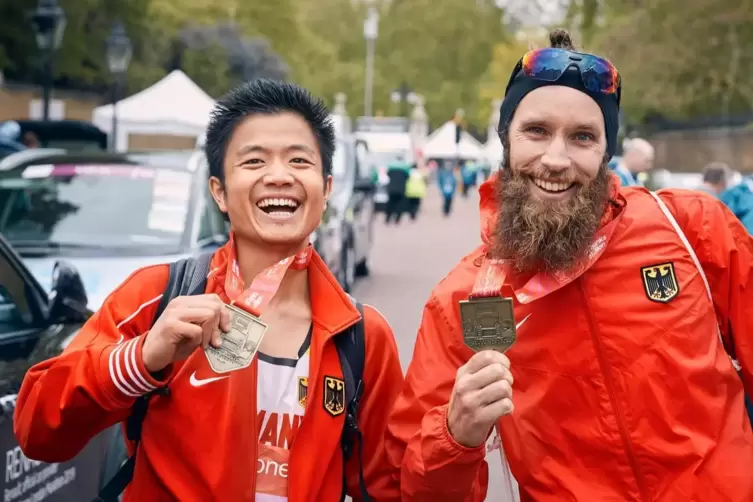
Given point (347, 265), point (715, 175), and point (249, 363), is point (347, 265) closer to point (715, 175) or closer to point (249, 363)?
point (715, 175)

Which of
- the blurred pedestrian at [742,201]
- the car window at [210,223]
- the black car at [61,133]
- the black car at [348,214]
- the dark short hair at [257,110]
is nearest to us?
the dark short hair at [257,110]

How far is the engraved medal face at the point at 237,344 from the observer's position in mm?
2215

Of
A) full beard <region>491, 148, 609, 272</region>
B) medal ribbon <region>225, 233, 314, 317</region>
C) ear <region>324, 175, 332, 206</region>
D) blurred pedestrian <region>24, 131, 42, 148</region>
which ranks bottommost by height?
medal ribbon <region>225, 233, 314, 317</region>

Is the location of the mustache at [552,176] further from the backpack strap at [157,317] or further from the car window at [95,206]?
the car window at [95,206]

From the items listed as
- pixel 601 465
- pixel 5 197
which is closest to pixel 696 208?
pixel 601 465

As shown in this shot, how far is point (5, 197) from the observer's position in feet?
23.3

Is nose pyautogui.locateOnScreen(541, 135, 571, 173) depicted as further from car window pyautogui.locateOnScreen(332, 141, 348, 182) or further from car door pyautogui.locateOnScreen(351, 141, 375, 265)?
car window pyautogui.locateOnScreen(332, 141, 348, 182)

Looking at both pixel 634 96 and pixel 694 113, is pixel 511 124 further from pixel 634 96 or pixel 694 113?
pixel 694 113

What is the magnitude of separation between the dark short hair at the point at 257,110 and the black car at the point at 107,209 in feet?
12.2

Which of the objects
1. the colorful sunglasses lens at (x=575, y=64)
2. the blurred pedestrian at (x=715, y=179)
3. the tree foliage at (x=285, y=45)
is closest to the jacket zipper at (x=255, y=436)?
the colorful sunglasses lens at (x=575, y=64)

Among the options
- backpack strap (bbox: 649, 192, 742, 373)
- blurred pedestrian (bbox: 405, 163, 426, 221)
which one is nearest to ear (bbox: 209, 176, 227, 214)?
backpack strap (bbox: 649, 192, 742, 373)

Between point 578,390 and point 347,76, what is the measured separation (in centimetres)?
8150

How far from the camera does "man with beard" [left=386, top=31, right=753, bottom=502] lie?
240cm

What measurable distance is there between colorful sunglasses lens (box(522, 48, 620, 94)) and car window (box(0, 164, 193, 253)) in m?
4.37
